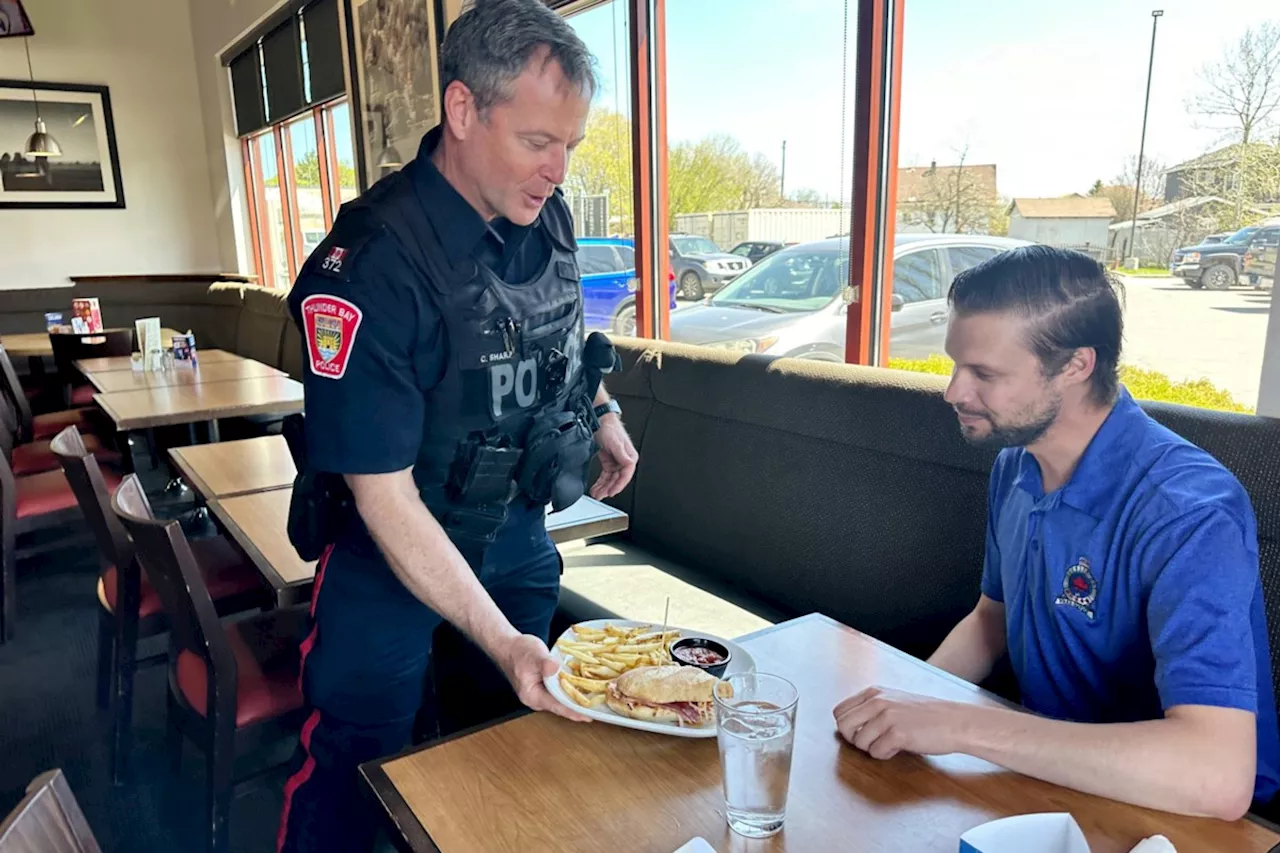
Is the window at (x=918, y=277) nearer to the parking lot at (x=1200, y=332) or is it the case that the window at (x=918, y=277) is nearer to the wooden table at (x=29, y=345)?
the parking lot at (x=1200, y=332)

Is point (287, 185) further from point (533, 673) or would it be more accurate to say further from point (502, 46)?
point (533, 673)

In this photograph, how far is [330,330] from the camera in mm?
1174

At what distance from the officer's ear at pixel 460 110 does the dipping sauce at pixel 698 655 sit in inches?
30.7

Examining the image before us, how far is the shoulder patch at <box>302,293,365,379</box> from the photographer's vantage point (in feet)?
3.81

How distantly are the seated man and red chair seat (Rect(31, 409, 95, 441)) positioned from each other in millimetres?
4636

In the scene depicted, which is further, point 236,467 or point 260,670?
point 236,467

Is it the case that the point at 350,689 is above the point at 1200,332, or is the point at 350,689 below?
below

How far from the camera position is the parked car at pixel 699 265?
3010mm

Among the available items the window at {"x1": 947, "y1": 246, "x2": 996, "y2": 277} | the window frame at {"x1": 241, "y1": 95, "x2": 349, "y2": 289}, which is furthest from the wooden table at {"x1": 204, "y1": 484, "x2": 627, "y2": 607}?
the window frame at {"x1": 241, "y1": 95, "x2": 349, "y2": 289}

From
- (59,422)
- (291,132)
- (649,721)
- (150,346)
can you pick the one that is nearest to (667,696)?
(649,721)

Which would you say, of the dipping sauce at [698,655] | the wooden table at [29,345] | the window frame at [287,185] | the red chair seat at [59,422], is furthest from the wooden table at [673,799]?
the wooden table at [29,345]

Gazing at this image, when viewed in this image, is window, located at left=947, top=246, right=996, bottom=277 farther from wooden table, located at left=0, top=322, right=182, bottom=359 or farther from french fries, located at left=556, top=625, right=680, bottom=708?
wooden table, located at left=0, top=322, right=182, bottom=359

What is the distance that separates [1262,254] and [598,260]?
240cm

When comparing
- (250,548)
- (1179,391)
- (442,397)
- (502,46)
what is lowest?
(250,548)
